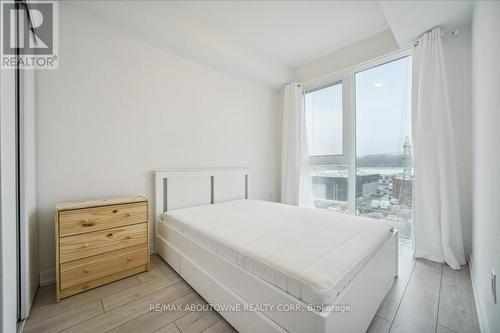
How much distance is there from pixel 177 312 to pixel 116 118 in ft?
6.33

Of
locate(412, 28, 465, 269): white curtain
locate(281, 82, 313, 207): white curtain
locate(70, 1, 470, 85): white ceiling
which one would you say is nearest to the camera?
locate(70, 1, 470, 85): white ceiling

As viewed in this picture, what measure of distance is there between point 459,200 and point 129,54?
3.91 meters

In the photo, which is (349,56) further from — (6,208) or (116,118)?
(6,208)

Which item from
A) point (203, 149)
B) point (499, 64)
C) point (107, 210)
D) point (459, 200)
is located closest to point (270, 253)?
point (107, 210)

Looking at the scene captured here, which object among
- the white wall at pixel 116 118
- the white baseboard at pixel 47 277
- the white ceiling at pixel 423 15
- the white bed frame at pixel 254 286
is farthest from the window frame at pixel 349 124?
the white baseboard at pixel 47 277

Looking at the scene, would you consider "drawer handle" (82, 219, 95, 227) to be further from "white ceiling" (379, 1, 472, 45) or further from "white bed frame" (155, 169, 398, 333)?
"white ceiling" (379, 1, 472, 45)

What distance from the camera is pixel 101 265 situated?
1.69m

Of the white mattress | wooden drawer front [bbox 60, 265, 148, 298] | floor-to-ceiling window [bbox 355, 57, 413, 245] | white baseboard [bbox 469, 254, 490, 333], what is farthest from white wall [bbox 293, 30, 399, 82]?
wooden drawer front [bbox 60, 265, 148, 298]

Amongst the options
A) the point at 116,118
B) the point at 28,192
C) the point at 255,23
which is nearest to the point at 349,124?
the point at 255,23

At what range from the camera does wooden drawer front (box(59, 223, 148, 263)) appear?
5.05 ft

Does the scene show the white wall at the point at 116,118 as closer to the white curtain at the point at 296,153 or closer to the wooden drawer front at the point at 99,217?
the wooden drawer front at the point at 99,217

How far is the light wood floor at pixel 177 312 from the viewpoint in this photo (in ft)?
4.18

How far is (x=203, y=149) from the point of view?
2.86 meters

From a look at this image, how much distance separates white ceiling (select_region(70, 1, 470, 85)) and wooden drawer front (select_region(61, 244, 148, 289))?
2.26 m
